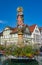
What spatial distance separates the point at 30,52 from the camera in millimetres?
25688

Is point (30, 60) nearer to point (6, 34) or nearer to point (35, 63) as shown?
point (35, 63)

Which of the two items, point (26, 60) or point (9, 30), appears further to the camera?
point (9, 30)

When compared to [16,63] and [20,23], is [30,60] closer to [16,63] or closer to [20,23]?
[16,63]

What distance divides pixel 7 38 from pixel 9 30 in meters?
2.54

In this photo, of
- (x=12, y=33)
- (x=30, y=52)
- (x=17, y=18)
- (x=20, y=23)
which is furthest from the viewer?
(x=12, y=33)

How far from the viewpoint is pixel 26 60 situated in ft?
80.2

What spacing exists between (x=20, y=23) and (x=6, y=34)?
25530 millimetres

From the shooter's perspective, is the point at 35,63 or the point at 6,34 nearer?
the point at 35,63

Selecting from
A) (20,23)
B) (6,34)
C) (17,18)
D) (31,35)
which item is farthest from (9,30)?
(20,23)

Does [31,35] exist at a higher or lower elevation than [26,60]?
higher

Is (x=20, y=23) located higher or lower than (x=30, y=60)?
higher

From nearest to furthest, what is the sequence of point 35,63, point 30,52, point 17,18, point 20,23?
point 35,63 < point 30,52 < point 20,23 < point 17,18

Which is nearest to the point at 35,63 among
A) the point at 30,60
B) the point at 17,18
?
the point at 30,60

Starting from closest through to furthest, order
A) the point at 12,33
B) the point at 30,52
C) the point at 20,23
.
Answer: the point at 30,52, the point at 20,23, the point at 12,33
